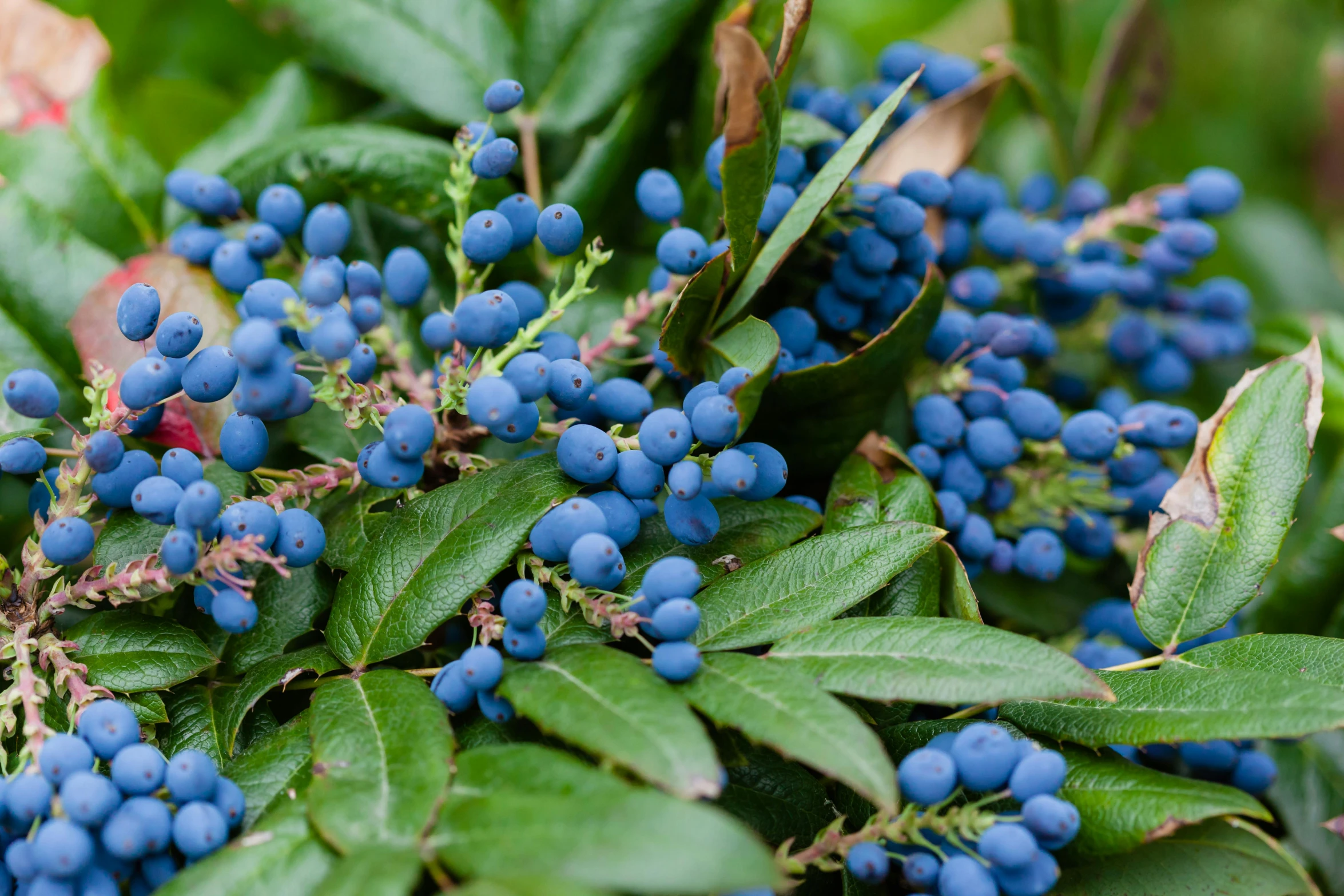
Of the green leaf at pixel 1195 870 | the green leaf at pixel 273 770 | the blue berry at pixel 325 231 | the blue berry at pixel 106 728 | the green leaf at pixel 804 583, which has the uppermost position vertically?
the blue berry at pixel 325 231

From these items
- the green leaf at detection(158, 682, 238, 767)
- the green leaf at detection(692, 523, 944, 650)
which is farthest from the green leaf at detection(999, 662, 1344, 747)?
the green leaf at detection(158, 682, 238, 767)

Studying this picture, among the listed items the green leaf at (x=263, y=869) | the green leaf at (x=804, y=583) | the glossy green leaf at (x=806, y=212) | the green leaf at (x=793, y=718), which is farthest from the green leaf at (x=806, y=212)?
the green leaf at (x=263, y=869)

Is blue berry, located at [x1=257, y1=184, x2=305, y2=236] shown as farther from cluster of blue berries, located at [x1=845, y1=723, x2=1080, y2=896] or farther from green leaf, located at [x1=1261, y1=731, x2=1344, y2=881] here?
green leaf, located at [x1=1261, y1=731, x2=1344, y2=881]

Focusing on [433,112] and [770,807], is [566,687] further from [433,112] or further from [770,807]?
[433,112]

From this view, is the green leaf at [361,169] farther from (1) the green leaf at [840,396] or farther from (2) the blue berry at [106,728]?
(2) the blue berry at [106,728]

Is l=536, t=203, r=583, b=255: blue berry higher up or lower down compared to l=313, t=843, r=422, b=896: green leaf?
higher up

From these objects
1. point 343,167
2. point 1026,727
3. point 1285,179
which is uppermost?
point 1285,179

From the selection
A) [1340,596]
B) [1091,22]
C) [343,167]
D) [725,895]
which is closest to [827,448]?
[725,895]
